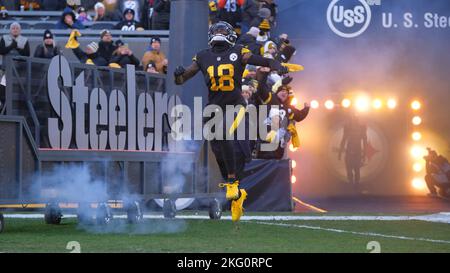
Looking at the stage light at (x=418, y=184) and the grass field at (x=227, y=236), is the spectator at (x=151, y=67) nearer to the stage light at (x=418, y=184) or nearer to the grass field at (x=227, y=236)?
the grass field at (x=227, y=236)

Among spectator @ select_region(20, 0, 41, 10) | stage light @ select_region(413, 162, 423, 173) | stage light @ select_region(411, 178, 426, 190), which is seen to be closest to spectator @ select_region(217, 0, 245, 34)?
stage light @ select_region(413, 162, 423, 173)

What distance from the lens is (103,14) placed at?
24.7 meters

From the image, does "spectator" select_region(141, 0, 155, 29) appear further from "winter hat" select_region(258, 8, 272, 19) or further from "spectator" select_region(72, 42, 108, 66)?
"winter hat" select_region(258, 8, 272, 19)

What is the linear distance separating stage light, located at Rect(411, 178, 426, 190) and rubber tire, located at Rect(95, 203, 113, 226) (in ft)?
32.0

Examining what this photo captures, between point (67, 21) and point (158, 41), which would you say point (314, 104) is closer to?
point (158, 41)

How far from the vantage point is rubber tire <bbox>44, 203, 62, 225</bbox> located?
1455cm

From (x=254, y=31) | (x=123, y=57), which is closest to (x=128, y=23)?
(x=123, y=57)

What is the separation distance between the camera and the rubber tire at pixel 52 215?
14.5 m

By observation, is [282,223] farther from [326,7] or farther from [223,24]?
[326,7]

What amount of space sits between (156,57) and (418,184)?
233 inches

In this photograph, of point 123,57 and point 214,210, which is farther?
point 123,57

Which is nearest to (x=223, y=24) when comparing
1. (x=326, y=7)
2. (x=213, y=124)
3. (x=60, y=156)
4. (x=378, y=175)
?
(x=213, y=124)

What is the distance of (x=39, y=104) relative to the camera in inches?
528

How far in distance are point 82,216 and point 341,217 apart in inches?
158
